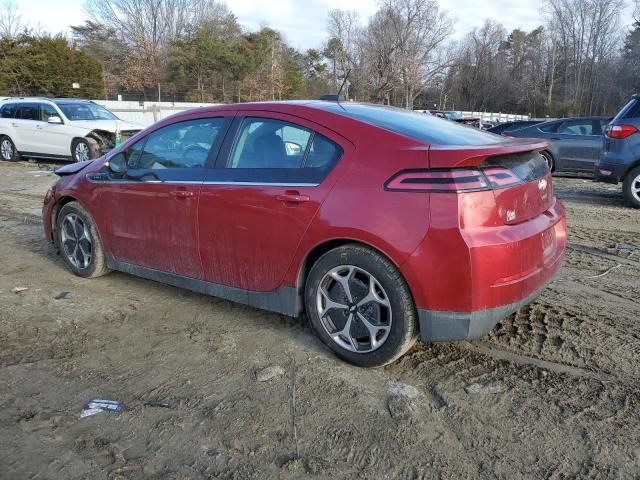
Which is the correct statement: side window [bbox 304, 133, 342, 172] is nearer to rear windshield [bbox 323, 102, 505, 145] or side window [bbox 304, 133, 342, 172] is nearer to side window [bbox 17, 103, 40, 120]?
rear windshield [bbox 323, 102, 505, 145]

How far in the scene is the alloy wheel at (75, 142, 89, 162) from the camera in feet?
43.4

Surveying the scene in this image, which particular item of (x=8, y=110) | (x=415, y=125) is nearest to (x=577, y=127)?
(x=415, y=125)

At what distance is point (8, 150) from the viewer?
599 inches

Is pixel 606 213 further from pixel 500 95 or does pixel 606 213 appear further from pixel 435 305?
pixel 500 95

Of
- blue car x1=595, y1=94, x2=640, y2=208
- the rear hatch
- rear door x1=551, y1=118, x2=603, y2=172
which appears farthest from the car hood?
the rear hatch

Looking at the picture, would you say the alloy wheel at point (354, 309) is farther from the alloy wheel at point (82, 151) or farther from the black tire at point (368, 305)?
the alloy wheel at point (82, 151)

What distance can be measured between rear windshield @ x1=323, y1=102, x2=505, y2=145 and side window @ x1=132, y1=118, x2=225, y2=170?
35.7 inches

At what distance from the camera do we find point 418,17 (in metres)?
53.8

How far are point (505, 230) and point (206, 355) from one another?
197 cm

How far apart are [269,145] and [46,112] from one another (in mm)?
12810

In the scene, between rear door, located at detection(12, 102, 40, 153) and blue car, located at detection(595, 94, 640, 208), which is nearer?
blue car, located at detection(595, 94, 640, 208)

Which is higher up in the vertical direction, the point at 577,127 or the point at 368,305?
the point at 577,127

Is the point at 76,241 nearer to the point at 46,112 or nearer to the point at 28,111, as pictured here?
the point at 46,112

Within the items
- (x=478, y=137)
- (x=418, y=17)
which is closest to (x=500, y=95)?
(x=418, y=17)
